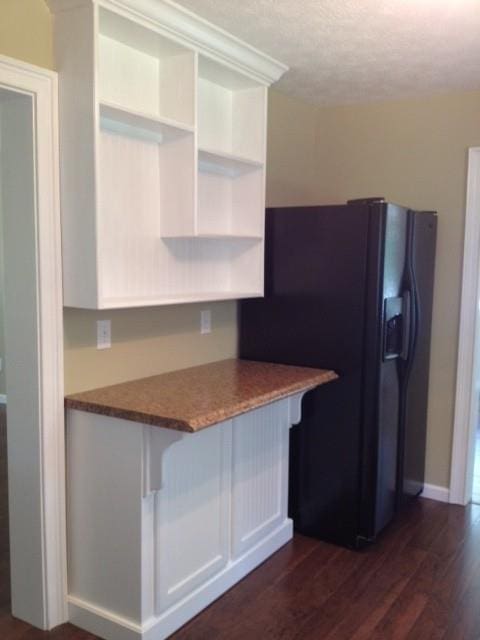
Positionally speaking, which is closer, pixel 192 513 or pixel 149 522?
pixel 149 522

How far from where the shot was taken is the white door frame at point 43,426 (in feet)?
6.85

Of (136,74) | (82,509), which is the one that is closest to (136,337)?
(82,509)

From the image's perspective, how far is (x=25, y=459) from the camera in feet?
7.40

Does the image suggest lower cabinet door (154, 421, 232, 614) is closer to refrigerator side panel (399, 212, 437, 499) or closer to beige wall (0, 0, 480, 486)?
beige wall (0, 0, 480, 486)

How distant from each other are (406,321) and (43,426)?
5.99ft

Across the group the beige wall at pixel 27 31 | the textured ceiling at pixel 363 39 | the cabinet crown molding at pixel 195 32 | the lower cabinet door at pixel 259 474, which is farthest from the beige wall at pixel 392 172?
the beige wall at pixel 27 31

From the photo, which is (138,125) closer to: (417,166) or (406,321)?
(406,321)

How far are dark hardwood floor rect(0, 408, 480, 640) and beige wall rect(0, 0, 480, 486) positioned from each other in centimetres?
73

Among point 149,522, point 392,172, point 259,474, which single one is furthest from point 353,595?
point 392,172

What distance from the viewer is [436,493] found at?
3568 mm

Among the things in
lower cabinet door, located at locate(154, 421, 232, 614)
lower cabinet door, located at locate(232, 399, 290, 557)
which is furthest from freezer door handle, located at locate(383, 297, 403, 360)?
lower cabinet door, located at locate(154, 421, 232, 614)

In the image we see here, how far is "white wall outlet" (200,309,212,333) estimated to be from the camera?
2947mm

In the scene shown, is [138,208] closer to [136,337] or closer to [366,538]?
[136,337]

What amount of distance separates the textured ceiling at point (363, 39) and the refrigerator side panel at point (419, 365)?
0.71 meters
